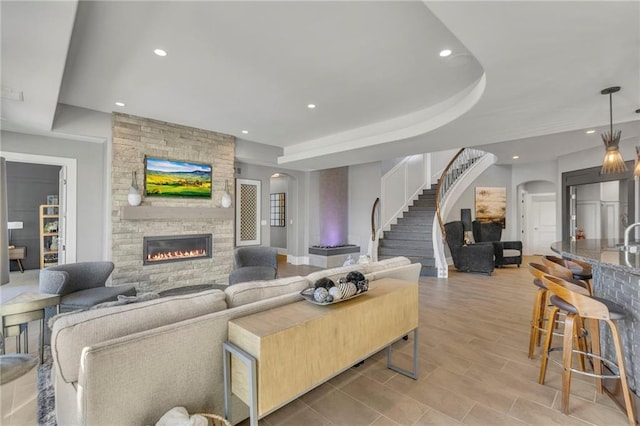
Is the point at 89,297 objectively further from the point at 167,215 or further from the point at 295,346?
the point at 295,346

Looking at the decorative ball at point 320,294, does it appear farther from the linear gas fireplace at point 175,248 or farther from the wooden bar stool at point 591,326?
the linear gas fireplace at point 175,248

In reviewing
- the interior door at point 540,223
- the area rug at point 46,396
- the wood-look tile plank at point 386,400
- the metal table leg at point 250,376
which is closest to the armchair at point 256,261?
the area rug at point 46,396

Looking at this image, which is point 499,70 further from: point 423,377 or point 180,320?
point 180,320

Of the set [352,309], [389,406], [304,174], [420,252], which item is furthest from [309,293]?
[304,174]

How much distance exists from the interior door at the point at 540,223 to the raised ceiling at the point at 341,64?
15.7ft

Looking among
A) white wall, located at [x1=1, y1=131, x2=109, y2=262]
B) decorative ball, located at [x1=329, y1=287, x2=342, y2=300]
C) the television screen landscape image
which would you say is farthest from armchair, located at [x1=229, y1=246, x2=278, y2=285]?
decorative ball, located at [x1=329, y1=287, x2=342, y2=300]

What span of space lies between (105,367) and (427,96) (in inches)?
164

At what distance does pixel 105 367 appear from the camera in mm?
1308

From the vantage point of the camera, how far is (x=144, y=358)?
1416 mm

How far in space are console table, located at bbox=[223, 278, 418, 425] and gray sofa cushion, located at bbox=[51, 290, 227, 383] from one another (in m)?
0.27

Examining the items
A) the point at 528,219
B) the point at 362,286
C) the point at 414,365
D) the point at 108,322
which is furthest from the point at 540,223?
the point at 108,322


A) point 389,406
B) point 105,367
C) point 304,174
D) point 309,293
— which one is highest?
point 304,174

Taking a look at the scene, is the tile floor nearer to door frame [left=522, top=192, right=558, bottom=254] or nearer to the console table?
the console table

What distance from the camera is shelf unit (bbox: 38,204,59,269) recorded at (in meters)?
5.98
